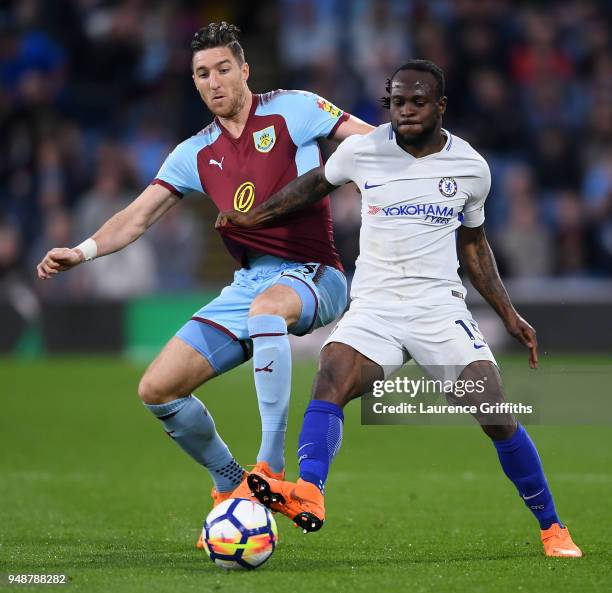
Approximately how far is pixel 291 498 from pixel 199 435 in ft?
3.80

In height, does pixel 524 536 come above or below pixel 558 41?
below

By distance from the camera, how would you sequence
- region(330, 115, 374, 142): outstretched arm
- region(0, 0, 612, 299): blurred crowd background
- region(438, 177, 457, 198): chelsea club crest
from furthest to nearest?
region(0, 0, 612, 299): blurred crowd background
region(330, 115, 374, 142): outstretched arm
region(438, 177, 457, 198): chelsea club crest

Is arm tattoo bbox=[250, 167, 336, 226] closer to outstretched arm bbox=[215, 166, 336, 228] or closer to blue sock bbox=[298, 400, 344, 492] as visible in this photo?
outstretched arm bbox=[215, 166, 336, 228]

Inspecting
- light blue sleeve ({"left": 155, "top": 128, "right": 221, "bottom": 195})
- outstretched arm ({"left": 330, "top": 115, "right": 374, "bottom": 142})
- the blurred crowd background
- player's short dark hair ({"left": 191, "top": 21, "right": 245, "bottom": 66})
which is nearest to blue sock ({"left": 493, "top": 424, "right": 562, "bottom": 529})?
outstretched arm ({"left": 330, "top": 115, "right": 374, "bottom": 142})

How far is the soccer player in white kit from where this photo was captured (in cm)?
592

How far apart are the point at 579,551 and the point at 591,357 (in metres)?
9.88

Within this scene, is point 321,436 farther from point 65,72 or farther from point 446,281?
point 65,72

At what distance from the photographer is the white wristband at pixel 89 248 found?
6512 millimetres

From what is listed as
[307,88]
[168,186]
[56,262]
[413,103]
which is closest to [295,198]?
[413,103]

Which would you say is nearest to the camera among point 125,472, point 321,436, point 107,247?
point 321,436

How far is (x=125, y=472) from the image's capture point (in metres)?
9.33

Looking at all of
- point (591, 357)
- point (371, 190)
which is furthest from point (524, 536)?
point (591, 357)

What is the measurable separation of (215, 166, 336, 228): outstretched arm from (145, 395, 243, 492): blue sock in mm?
958

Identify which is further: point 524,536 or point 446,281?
point 524,536
